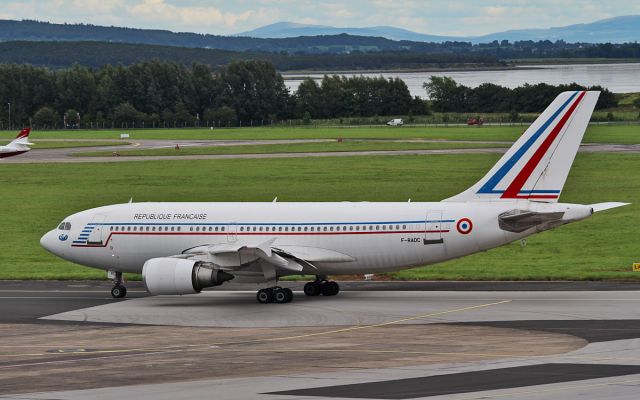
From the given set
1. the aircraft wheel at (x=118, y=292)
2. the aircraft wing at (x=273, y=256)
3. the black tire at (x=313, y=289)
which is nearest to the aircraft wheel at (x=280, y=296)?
the aircraft wing at (x=273, y=256)

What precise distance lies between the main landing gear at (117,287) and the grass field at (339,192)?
20.6 ft

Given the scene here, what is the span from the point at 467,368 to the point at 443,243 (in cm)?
1357

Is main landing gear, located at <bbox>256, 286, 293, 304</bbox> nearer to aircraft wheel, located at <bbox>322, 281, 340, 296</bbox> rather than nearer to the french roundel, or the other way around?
aircraft wheel, located at <bbox>322, 281, 340, 296</bbox>

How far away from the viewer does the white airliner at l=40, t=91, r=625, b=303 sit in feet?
142

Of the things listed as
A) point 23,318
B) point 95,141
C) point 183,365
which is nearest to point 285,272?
point 23,318

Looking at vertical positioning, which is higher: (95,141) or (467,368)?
(467,368)

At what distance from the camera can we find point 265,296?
45.1 meters

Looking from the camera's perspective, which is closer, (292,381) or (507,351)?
(292,381)

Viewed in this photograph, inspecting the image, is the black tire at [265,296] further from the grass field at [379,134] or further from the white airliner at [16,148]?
the grass field at [379,134]

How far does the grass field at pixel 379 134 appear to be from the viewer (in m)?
145

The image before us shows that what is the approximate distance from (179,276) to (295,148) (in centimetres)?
9143

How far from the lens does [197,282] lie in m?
44.2

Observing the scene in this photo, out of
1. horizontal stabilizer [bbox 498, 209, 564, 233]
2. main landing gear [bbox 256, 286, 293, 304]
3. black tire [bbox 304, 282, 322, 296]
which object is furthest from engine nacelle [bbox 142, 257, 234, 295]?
horizontal stabilizer [bbox 498, 209, 564, 233]

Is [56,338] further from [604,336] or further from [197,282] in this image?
[604,336]
